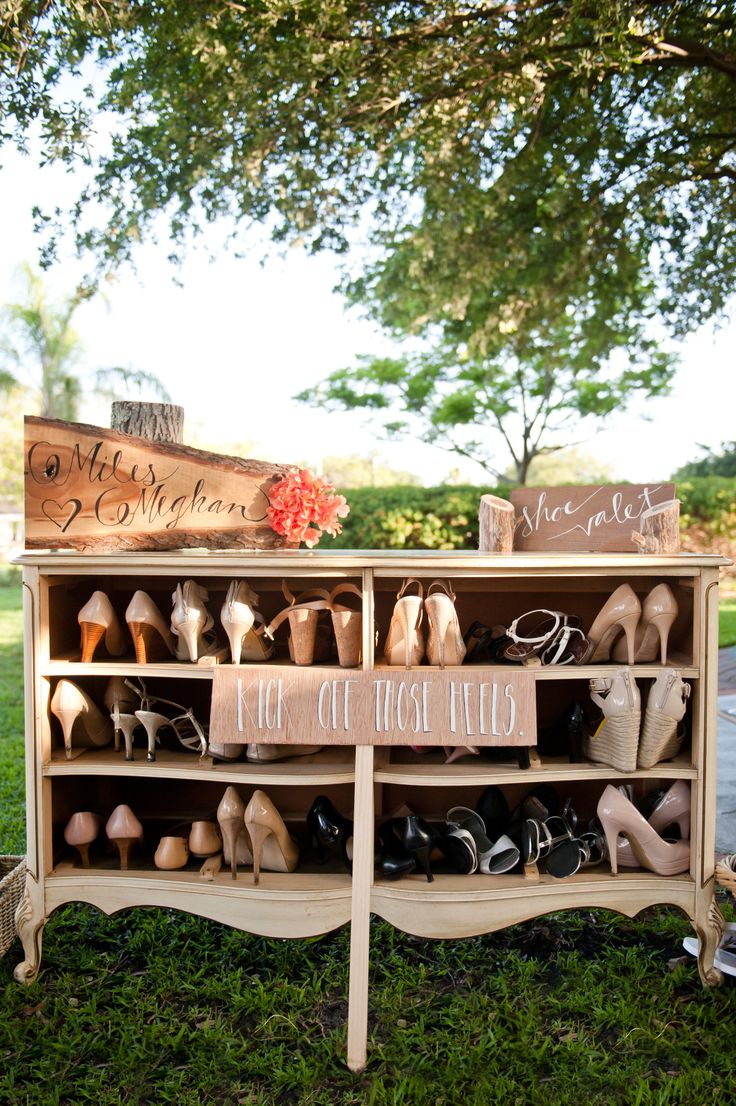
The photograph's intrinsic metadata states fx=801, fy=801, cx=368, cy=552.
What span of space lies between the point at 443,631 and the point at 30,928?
1.77m

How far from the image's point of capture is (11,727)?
601 cm

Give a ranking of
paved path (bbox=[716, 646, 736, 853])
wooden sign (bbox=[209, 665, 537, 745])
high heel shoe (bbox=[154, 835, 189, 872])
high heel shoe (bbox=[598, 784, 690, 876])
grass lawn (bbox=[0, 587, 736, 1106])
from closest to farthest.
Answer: grass lawn (bbox=[0, 587, 736, 1106]) < wooden sign (bbox=[209, 665, 537, 745]) < high heel shoe (bbox=[598, 784, 690, 876]) < high heel shoe (bbox=[154, 835, 189, 872]) < paved path (bbox=[716, 646, 736, 853])

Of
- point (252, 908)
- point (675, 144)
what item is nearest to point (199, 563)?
point (252, 908)

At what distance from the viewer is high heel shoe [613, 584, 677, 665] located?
2803 millimetres

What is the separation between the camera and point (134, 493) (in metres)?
2.84

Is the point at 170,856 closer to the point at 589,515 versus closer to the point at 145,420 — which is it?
the point at 145,420

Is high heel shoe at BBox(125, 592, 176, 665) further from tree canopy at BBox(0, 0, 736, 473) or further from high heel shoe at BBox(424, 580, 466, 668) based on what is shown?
tree canopy at BBox(0, 0, 736, 473)

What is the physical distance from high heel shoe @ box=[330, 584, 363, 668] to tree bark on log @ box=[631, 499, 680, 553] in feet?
3.45

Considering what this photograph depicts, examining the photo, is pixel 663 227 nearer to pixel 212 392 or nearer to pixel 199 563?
pixel 199 563

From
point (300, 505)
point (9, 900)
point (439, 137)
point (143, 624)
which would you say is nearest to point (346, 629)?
point (300, 505)

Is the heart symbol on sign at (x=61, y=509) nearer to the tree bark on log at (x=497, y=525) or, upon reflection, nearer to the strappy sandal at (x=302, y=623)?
the strappy sandal at (x=302, y=623)

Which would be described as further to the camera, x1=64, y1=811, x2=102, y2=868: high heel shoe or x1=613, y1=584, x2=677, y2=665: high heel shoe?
x1=64, y1=811, x2=102, y2=868: high heel shoe

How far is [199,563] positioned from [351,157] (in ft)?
13.1

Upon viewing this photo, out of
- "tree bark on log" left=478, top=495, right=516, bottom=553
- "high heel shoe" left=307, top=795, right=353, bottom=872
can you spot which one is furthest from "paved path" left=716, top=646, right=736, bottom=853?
"tree bark on log" left=478, top=495, right=516, bottom=553
